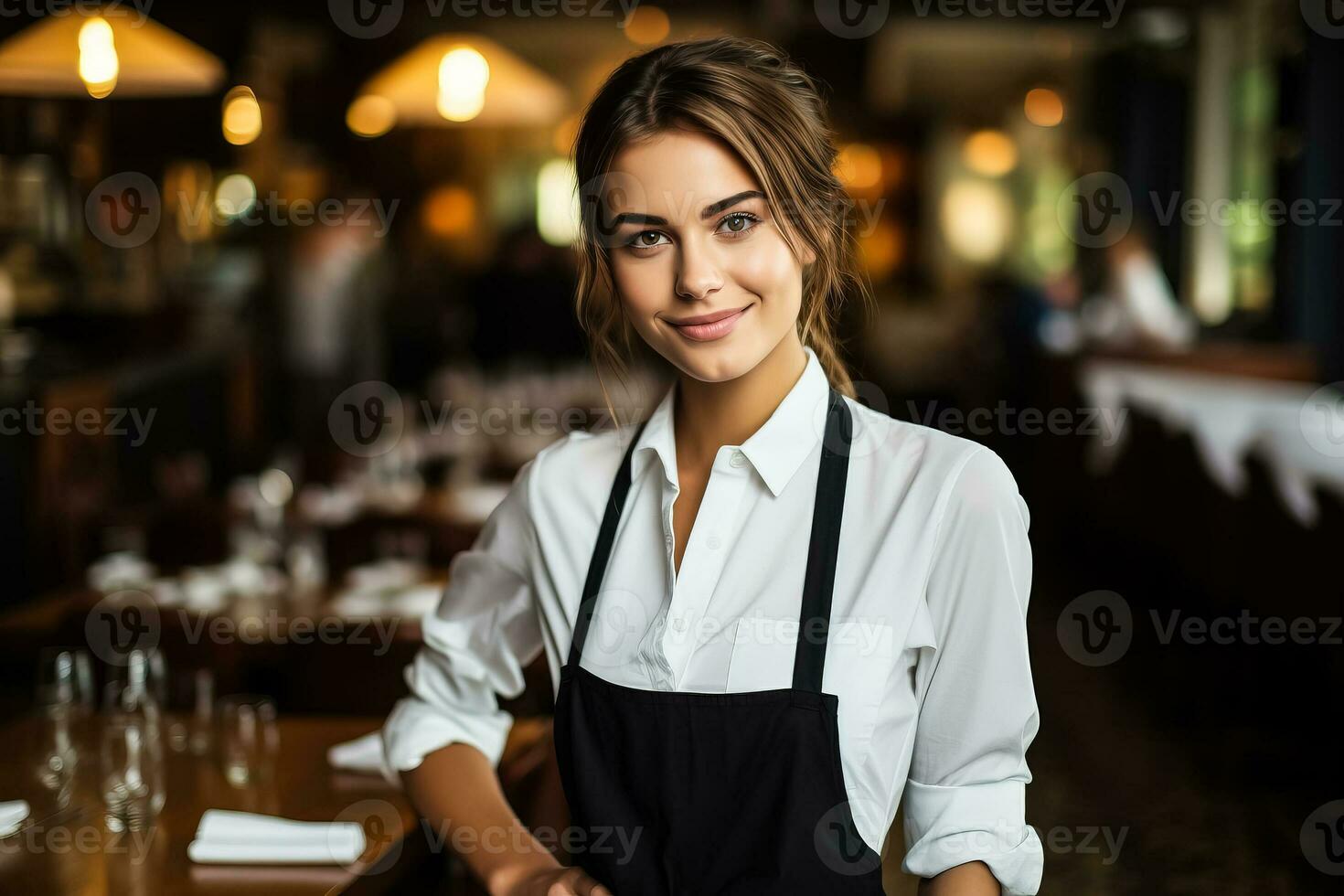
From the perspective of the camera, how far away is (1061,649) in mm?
5188

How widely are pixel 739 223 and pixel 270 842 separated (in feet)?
3.12

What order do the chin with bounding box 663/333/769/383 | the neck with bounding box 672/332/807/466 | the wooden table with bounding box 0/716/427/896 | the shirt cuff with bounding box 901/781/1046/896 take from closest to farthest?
the shirt cuff with bounding box 901/781/1046/896, the chin with bounding box 663/333/769/383, the neck with bounding box 672/332/807/466, the wooden table with bounding box 0/716/427/896

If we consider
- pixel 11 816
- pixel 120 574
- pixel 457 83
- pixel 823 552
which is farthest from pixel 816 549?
pixel 457 83

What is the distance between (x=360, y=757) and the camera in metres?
1.87

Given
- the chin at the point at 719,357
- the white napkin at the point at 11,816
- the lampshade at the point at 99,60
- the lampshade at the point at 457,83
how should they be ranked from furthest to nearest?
the lampshade at the point at 457,83 → the lampshade at the point at 99,60 → the white napkin at the point at 11,816 → the chin at the point at 719,357

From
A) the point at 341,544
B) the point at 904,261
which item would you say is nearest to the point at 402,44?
the point at 904,261

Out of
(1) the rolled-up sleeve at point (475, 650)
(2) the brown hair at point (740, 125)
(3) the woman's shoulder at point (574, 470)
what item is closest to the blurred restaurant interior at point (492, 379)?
(2) the brown hair at point (740, 125)

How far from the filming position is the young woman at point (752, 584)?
1.21 metres

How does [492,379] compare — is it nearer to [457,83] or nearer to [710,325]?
[457,83]

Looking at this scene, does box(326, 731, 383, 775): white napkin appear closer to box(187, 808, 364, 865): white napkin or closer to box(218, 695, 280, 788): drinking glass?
box(218, 695, 280, 788): drinking glass

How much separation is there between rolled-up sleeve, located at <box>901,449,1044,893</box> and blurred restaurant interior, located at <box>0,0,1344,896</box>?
0.48 ft

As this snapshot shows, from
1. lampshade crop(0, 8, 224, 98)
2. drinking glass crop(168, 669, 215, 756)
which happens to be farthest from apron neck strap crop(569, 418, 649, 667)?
lampshade crop(0, 8, 224, 98)

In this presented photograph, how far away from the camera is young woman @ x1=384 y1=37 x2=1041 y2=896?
3.96ft

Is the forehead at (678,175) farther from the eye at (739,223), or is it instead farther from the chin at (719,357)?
the chin at (719,357)
